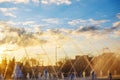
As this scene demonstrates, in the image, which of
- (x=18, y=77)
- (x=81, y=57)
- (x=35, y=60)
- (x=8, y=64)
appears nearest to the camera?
(x=18, y=77)

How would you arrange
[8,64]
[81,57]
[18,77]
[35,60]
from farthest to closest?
[81,57]
[35,60]
[8,64]
[18,77]

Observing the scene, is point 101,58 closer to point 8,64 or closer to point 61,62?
point 61,62

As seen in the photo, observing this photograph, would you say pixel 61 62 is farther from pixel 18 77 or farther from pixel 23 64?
pixel 18 77

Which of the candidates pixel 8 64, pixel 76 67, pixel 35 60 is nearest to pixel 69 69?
pixel 76 67

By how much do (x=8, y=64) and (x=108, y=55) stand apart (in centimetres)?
2802

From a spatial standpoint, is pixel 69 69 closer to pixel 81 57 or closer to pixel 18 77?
pixel 81 57

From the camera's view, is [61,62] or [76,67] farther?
[61,62]

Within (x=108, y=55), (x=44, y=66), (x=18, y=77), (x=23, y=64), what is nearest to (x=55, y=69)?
(x=44, y=66)

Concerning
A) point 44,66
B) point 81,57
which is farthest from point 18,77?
point 81,57

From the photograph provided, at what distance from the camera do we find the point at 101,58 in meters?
105

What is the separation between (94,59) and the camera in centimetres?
10919

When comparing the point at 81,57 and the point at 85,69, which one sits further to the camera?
the point at 81,57

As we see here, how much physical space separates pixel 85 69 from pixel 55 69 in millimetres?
9992

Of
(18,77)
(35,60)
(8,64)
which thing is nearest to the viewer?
(18,77)
